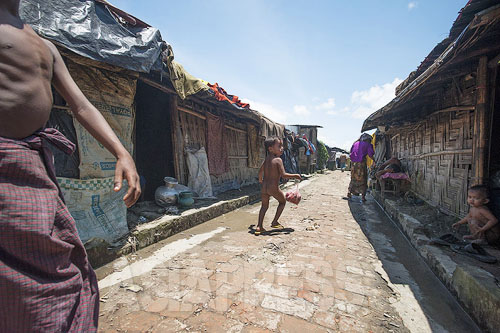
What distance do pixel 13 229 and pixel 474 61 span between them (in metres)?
5.96

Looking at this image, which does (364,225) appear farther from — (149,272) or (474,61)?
(149,272)

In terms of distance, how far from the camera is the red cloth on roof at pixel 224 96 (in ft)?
19.6

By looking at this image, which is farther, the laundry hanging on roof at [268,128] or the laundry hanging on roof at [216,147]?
the laundry hanging on roof at [268,128]

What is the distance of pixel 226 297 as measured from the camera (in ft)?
7.64

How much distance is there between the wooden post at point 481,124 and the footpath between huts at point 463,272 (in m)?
1.14

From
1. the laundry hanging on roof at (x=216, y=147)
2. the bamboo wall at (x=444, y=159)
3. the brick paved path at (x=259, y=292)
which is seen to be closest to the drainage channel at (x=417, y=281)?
the brick paved path at (x=259, y=292)

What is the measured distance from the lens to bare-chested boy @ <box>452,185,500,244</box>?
315cm

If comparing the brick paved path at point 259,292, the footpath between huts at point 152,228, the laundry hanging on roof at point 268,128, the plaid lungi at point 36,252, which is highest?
the laundry hanging on roof at point 268,128

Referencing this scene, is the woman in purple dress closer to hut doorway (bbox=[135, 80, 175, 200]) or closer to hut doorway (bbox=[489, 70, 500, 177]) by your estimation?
hut doorway (bbox=[489, 70, 500, 177])

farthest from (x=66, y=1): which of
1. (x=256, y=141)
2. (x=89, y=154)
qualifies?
(x=256, y=141)

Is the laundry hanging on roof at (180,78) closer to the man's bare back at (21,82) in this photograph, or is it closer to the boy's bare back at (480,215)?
the man's bare back at (21,82)

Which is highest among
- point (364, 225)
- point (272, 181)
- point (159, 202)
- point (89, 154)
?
point (89, 154)

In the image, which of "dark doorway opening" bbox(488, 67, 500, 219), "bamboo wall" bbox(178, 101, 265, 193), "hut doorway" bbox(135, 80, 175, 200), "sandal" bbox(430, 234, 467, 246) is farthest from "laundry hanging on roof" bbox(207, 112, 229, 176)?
"dark doorway opening" bbox(488, 67, 500, 219)

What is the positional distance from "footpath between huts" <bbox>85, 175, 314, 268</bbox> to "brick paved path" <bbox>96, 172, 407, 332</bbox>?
0.24 metres
